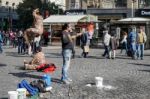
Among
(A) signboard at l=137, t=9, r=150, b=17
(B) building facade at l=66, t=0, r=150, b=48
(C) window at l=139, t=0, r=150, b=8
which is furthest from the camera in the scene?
(C) window at l=139, t=0, r=150, b=8

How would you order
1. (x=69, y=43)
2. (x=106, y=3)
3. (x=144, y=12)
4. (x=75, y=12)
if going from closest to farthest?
(x=69, y=43) < (x=144, y=12) < (x=106, y=3) < (x=75, y=12)

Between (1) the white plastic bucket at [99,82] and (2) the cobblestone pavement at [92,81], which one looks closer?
(2) the cobblestone pavement at [92,81]

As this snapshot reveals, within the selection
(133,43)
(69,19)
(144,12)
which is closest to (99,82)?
(133,43)

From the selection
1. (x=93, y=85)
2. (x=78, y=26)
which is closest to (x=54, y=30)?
(x=78, y=26)

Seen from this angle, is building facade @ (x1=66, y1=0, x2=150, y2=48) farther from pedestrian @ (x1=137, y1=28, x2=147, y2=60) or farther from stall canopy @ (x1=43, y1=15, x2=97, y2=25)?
pedestrian @ (x1=137, y1=28, x2=147, y2=60)

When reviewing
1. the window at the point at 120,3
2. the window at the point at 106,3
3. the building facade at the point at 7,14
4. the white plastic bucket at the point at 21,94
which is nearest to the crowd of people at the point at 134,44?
the white plastic bucket at the point at 21,94

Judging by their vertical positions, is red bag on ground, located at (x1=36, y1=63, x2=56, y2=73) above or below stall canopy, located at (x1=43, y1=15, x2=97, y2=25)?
below

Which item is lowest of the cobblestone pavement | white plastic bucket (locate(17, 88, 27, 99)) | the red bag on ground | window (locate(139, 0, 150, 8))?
the cobblestone pavement

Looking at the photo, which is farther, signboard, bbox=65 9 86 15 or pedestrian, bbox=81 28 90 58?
signboard, bbox=65 9 86 15

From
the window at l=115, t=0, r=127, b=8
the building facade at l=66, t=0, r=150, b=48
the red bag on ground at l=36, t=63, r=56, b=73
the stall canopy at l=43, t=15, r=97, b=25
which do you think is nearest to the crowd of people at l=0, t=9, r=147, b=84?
the red bag on ground at l=36, t=63, r=56, b=73

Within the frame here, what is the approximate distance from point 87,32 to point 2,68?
336 inches

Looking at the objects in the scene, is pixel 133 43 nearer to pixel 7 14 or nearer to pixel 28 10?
pixel 28 10

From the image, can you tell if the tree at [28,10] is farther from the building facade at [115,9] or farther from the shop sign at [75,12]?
the building facade at [115,9]

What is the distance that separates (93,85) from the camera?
1451 centimetres
